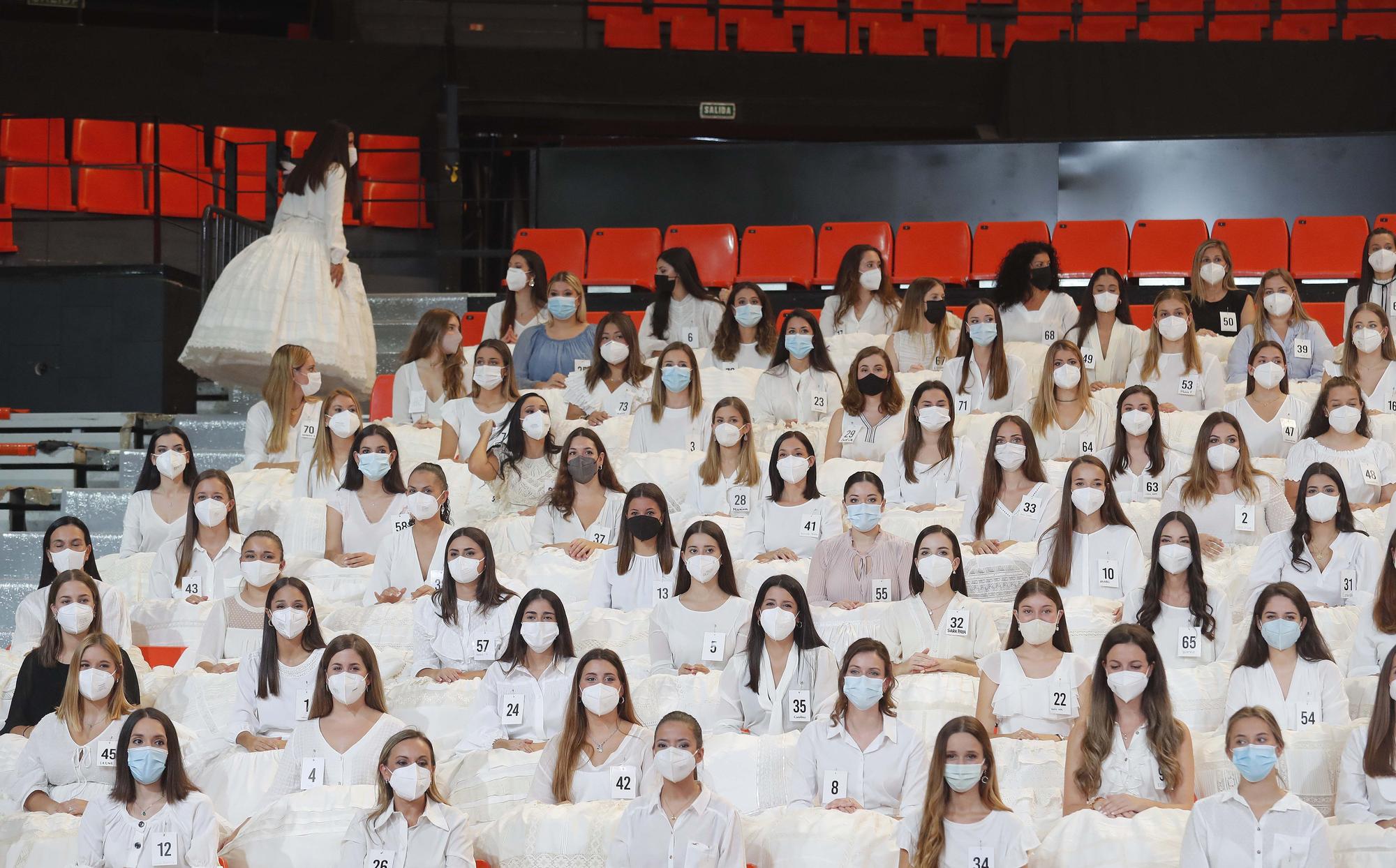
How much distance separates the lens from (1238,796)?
488 cm

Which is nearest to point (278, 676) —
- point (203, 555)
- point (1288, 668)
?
point (203, 555)

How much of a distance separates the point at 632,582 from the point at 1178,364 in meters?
3.18

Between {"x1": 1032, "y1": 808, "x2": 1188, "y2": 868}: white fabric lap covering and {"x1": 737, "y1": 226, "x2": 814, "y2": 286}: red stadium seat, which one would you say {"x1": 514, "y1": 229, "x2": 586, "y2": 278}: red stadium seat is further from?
{"x1": 1032, "y1": 808, "x2": 1188, "y2": 868}: white fabric lap covering

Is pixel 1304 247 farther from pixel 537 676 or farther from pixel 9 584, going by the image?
pixel 9 584

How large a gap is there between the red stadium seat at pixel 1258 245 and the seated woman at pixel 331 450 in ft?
17.9

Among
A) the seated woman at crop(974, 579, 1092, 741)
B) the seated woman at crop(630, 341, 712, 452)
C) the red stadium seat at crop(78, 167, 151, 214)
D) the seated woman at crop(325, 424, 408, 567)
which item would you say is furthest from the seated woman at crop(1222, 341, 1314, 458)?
the red stadium seat at crop(78, 167, 151, 214)

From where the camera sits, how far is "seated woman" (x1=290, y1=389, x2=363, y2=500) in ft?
25.5

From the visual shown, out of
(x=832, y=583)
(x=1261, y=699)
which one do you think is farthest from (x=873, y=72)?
(x=1261, y=699)

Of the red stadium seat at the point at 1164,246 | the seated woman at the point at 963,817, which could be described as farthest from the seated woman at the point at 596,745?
the red stadium seat at the point at 1164,246

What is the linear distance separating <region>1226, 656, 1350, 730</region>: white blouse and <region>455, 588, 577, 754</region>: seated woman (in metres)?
2.23

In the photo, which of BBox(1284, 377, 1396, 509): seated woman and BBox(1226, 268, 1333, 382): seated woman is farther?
BBox(1226, 268, 1333, 382): seated woman

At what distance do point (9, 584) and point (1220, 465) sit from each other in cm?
526

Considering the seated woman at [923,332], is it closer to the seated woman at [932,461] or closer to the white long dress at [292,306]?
the seated woman at [932,461]

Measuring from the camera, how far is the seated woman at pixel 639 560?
6.64 meters
